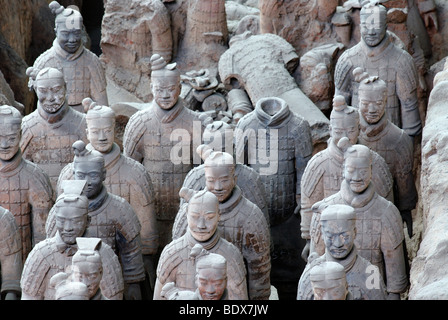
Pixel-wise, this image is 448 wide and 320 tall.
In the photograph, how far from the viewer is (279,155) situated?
979 centimetres

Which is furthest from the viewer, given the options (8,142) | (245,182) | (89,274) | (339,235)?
(245,182)

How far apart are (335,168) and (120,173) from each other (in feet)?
5.04

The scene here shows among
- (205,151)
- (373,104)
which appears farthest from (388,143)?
(205,151)

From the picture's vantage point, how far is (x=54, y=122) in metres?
9.77

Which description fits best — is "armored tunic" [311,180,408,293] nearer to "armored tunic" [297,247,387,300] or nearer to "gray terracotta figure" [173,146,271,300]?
"gray terracotta figure" [173,146,271,300]

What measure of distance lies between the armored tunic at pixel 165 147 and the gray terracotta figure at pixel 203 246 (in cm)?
188

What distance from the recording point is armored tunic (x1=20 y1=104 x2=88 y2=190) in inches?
385

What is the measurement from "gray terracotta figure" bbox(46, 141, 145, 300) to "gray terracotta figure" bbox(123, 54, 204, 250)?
1.17 meters

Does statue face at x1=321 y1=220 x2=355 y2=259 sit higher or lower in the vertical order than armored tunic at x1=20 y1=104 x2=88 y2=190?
lower

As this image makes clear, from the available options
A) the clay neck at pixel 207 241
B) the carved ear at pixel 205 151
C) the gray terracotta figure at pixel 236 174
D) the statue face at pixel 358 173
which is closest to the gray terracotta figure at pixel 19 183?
the gray terracotta figure at pixel 236 174

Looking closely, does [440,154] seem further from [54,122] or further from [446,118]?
[54,122]

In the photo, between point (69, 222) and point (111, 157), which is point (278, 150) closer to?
point (111, 157)

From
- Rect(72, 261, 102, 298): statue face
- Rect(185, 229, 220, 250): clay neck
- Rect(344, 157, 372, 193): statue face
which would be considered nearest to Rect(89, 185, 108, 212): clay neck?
Rect(185, 229, 220, 250): clay neck
